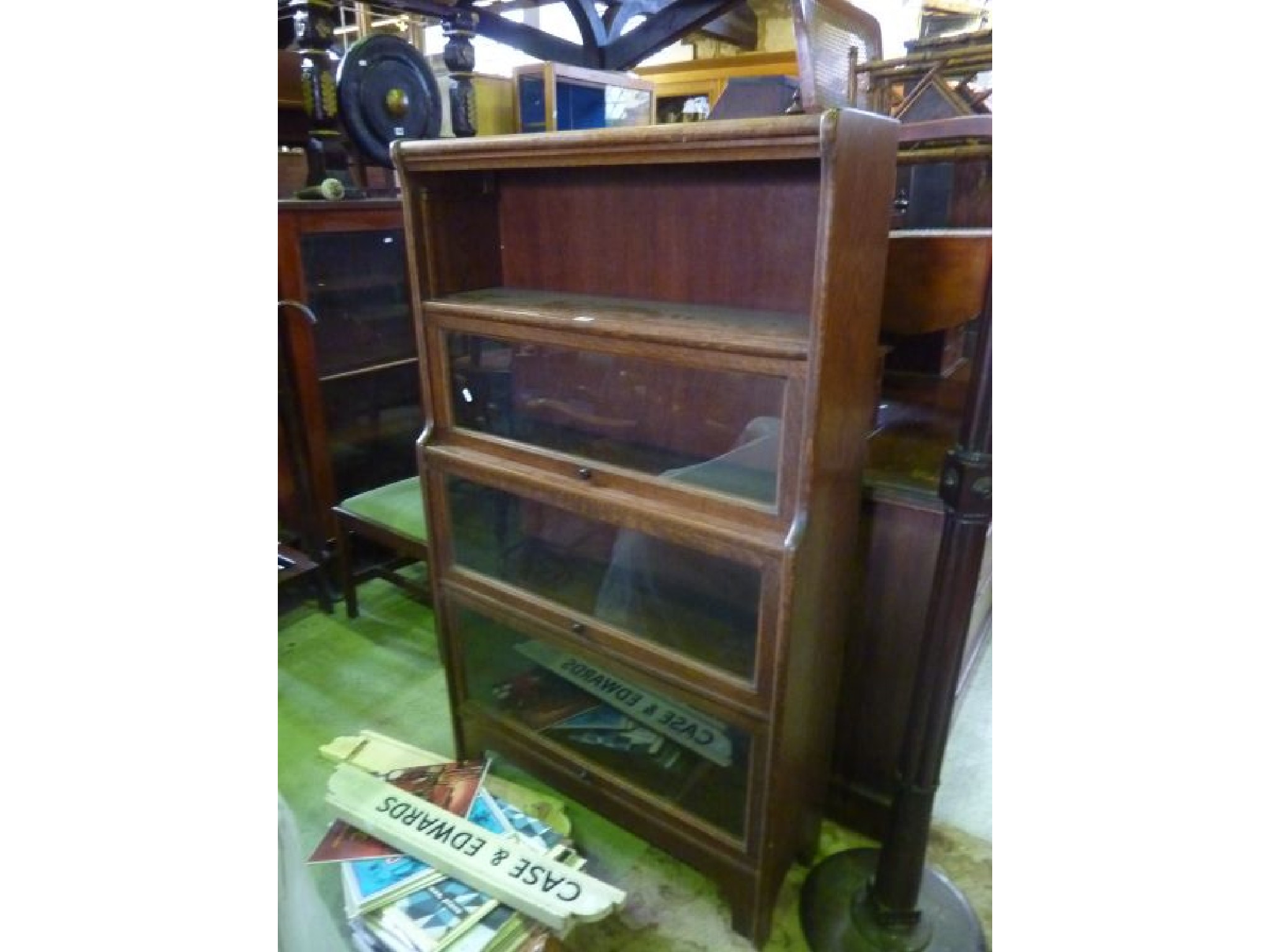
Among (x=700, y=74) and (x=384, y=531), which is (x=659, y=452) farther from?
(x=700, y=74)

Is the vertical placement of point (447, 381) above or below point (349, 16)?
below

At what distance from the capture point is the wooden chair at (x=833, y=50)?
118 cm

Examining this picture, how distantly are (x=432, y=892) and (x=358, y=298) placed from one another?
69.5 inches

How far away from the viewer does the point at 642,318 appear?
1120mm

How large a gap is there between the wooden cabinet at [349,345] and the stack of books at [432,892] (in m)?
1.19

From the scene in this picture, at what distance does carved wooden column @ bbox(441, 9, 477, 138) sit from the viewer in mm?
2131

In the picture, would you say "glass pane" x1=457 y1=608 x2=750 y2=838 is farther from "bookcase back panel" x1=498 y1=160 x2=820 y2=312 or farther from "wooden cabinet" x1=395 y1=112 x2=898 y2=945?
"bookcase back panel" x1=498 y1=160 x2=820 y2=312

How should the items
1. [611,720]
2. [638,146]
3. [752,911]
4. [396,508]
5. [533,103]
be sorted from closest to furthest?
[638,146], [752,911], [611,720], [396,508], [533,103]

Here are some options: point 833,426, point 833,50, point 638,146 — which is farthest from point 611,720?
point 833,50

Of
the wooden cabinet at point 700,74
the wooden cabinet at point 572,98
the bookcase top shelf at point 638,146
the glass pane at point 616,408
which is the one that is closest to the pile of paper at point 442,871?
the glass pane at point 616,408

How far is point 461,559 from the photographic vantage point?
4.85 feet

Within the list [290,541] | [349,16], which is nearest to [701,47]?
[349,16]

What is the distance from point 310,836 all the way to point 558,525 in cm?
87
